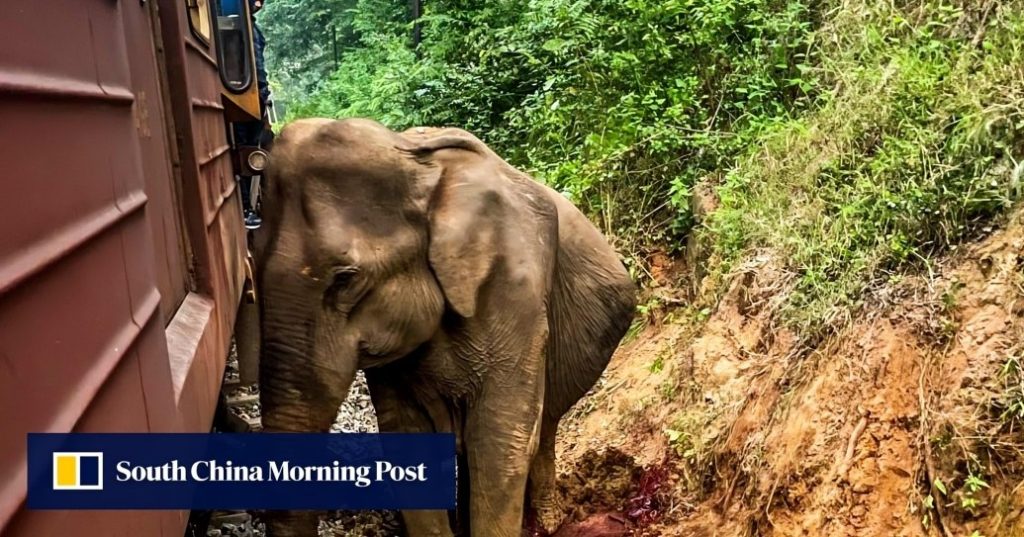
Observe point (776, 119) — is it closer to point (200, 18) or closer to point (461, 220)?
point (461, 220)

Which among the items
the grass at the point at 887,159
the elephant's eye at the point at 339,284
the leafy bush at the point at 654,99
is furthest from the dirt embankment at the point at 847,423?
the elephant's eye at the point at 339,284

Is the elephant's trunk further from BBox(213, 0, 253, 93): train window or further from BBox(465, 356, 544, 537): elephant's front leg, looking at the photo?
BBox(213, 0, 253, 93): train window

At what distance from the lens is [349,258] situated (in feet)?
9.70

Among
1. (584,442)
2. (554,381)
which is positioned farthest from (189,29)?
(584,442)

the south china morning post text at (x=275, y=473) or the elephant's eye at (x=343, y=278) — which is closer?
the south china morning post text at (x=275, y=473)

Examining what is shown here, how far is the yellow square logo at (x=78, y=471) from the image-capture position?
51.2 inches

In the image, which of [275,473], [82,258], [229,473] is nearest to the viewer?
[82,258]

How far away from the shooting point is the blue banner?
138cm

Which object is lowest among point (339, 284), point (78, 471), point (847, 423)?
point (847, 423)

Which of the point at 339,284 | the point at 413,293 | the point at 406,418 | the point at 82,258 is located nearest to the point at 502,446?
the point at 406,418

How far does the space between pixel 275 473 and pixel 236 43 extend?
211 inches

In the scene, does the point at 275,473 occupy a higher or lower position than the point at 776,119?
lower

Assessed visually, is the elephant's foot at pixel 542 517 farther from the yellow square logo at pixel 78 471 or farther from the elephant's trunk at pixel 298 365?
the yellow square logo at pixel 78 471

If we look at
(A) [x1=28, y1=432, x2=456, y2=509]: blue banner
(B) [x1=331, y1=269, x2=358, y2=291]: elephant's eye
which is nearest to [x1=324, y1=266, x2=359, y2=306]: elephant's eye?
(B) [x1=331, y1=269, x2=358, y2=291]: elephant's eye
